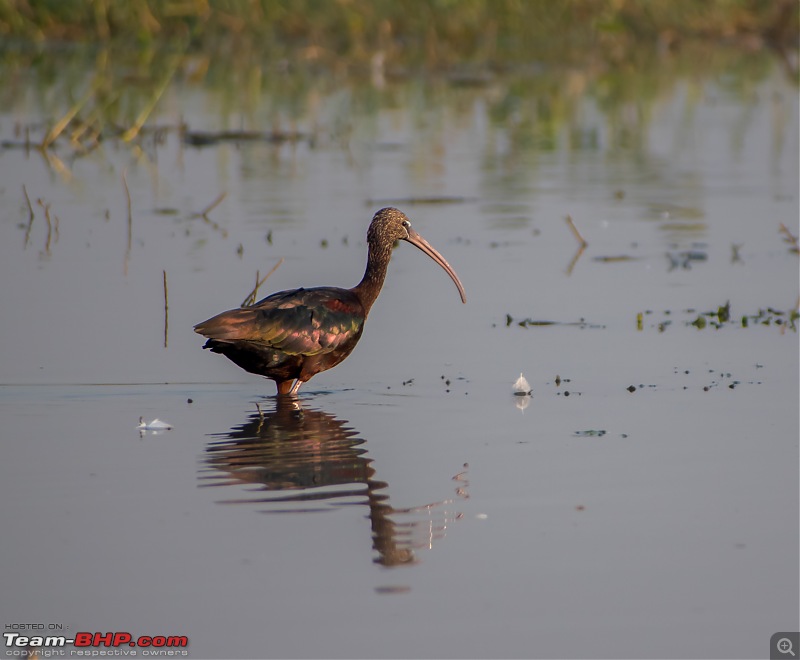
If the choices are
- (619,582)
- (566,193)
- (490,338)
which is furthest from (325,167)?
(619,582)

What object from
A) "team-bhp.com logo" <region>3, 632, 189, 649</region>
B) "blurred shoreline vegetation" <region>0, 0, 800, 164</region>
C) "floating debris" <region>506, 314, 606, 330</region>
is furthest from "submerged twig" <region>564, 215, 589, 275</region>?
"team-bhp.com logo" <region>3, 632, 189, 649</region>

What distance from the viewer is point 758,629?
5758mm

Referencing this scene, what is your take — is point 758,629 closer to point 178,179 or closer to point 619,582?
point 619,582

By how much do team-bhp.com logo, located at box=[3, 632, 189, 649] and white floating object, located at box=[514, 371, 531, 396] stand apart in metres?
3.82

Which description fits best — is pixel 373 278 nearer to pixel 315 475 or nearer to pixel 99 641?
pixel 315 475

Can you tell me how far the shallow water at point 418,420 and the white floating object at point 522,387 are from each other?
12 cm

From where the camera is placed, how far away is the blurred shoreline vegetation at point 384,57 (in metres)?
23.5

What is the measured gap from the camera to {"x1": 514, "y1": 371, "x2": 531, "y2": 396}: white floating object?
29.8 ft

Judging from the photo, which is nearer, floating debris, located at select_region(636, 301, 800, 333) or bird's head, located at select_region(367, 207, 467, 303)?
bird's head, located at select_region(367, 207, 467, 303)

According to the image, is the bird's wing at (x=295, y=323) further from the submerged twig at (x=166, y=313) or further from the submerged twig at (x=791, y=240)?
the submerged twig at (x=791, y=240)

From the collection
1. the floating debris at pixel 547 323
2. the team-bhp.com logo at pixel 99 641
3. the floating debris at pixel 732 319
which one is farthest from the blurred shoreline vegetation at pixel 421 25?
the team-bhp.com logo at pixel 99 641

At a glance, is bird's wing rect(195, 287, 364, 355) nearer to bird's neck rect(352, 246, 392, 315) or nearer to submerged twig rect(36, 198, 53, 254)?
bird's neck rect(352, 246, 392, 315)

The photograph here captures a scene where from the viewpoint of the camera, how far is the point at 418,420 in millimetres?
8688

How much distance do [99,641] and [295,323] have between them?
12.1 feet
